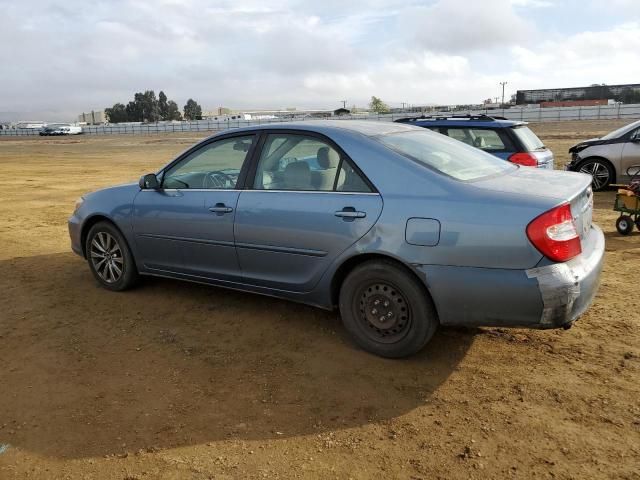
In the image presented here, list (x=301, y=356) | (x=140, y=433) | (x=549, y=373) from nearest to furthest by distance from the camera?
1. (x=140, y=433)
2. (x=549, y=373)
3. (x=301, y=356)

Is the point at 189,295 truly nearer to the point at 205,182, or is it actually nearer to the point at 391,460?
the point at 205,182

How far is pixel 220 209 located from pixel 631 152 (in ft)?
30.8

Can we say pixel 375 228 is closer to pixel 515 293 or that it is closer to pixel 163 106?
pixel 515 293

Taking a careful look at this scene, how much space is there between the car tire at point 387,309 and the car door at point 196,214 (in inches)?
44.0

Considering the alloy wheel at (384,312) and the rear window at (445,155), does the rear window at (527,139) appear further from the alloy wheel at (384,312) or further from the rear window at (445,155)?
the alloy wheel at (384,312)

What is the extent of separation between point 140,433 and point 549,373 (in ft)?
8.45

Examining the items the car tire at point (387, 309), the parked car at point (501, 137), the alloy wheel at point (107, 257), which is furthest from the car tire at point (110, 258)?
the parked car at point (501, 137)

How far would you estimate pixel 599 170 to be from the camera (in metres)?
11.2

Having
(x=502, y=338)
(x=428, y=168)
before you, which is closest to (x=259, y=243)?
(x=428, y=168)

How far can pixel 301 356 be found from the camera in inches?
159

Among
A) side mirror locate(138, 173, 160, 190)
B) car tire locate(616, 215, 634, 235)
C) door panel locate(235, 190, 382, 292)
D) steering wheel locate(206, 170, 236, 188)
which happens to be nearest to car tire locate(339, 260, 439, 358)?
door panel locate(235, 190, 382, 292)

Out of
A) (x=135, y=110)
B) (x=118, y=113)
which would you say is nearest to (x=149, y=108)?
(x=135, y=110)

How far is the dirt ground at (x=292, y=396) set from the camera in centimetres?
285

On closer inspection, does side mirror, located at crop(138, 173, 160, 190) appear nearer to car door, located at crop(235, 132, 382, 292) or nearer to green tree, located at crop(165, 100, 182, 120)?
car door, located at crop(235, 132, 382, 292)
